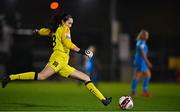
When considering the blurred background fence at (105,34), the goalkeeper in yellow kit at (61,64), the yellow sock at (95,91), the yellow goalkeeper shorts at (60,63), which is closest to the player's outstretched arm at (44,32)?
the goalkeeper in yellow kit at (61,64)

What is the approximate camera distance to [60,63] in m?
14.5

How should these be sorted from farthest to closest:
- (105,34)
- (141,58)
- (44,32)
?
(105,34) → (141,58) → (44,32)

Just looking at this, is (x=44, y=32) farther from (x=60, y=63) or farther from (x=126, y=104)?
(x=126, y=104)

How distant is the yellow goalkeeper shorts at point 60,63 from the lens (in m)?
14.5

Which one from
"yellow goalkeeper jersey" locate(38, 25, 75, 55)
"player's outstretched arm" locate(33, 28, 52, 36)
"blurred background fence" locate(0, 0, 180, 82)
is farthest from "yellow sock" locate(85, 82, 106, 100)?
"blurred background fence" locate(0, 0, 180, 82)

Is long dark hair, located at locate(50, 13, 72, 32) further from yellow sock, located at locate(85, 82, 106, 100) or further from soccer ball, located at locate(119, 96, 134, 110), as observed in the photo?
soccer ball, located at locate(119, 96, 134, 110)

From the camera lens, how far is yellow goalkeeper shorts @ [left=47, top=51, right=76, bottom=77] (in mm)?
14453

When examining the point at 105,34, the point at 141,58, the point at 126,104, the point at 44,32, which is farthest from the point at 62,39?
the point at 105,34

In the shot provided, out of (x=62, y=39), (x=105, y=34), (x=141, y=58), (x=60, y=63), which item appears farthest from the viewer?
(x=105, y=34)

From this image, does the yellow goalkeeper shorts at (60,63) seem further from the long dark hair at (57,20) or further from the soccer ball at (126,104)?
the soccer ball at (126,104)

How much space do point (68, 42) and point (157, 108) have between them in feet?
9.33

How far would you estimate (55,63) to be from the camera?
47.5ft

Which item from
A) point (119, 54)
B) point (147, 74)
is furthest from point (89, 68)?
point (119, 54)

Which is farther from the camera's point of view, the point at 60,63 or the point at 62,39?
the point at 60,63
